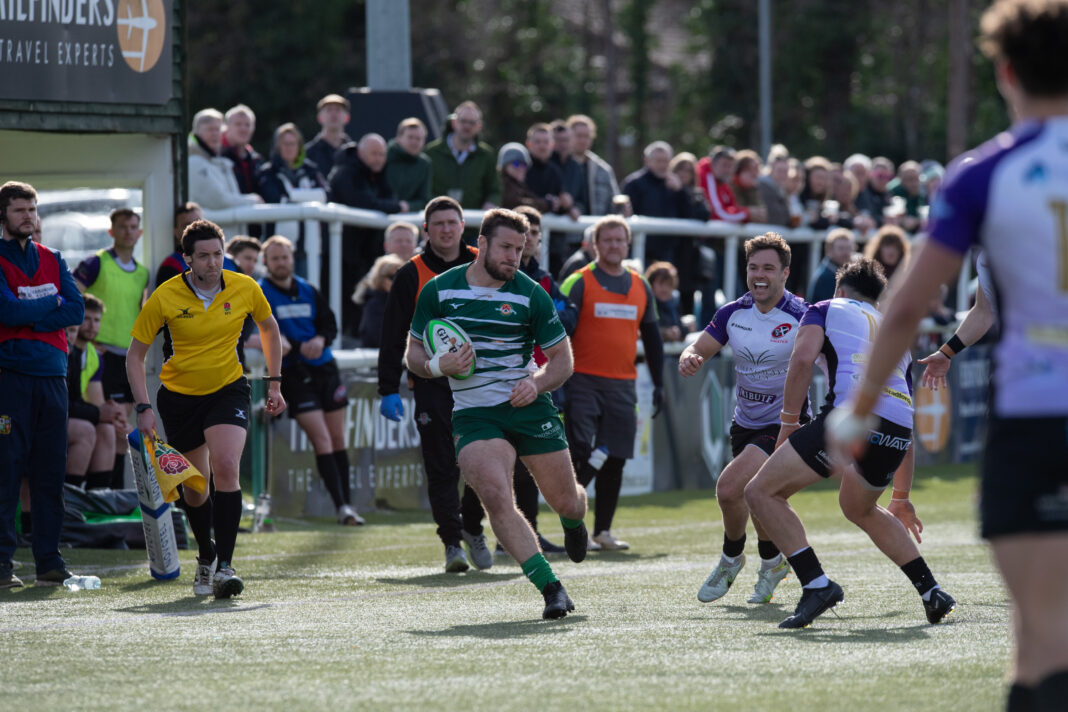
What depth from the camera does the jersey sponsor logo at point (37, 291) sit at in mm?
9188

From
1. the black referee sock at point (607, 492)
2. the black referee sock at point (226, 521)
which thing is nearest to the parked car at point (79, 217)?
the black referee sock at point (607, 492)

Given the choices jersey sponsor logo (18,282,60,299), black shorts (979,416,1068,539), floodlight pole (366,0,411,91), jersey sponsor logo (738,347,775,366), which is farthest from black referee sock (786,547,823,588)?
floodlight pole (366,0,411,91)

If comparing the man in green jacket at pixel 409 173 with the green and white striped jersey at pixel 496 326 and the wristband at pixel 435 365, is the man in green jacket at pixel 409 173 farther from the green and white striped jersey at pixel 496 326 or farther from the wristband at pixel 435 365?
the wristband at pixel 435 365

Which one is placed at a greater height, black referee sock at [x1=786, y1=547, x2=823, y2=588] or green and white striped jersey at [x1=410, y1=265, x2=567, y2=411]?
green and white striped jersey at [x1=410, y1=265, x2=567, y2=411]

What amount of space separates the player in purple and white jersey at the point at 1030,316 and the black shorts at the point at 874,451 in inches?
132

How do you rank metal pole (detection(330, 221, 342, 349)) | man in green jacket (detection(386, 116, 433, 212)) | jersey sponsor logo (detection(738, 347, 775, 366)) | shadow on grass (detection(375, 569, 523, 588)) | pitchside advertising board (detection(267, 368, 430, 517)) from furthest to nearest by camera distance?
man in green jacket (detection(386, 116, 433, 212)) → metal pole (detection(330, 221, 342, 349)) → pitchside advertising board (detection(267, 368, 430, 517)) → shadow on grass (detection(375, 569, 523, 588)) → jersey sponsor logo (detection(738, 347, 775, 366))

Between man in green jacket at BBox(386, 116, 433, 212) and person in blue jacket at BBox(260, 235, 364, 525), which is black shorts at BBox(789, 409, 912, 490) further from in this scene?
man in green jacket at BBox(386, 116, 433, 212)

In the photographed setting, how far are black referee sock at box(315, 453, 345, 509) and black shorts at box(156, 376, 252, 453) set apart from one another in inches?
153

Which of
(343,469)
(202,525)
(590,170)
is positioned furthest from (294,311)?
(590,170)

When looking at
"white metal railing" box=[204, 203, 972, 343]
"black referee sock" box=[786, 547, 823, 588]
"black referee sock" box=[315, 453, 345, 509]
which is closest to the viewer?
"black referee sock" box=[786, 547, 823, 588]

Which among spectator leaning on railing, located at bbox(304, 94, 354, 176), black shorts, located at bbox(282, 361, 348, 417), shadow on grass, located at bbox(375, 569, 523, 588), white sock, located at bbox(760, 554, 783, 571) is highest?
spectator leaning on railing, located at bbox(304, 94, 354, 176)

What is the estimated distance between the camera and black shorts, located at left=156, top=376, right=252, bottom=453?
8.86 meters

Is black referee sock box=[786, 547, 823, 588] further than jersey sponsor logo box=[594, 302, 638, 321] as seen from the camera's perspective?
No

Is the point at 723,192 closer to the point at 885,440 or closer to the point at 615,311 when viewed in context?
the point at 615,311
